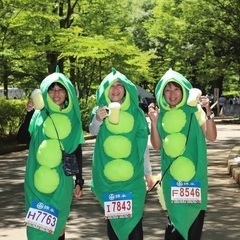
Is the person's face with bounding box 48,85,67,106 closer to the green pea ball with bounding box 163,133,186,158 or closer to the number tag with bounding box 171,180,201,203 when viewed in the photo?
the green pea ball with bounding box 163,133,186,158

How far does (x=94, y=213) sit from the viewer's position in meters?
8.17

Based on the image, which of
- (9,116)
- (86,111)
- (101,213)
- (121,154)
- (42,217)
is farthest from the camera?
(86,111)

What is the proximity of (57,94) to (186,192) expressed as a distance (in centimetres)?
130

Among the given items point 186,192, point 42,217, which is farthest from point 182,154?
point 42,217

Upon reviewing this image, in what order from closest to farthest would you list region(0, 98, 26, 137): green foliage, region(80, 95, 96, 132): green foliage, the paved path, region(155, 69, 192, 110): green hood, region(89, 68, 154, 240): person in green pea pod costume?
region(89, 68, 154, 240): person in green pea pod costume
region(155, 69, 192, 110): green hood
the paved path
region(0, 98, 26, 137): green foliage
region(80, 95, 96, 132): green foliage

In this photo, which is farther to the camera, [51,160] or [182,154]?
[182,154]

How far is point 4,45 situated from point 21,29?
2.57 ft

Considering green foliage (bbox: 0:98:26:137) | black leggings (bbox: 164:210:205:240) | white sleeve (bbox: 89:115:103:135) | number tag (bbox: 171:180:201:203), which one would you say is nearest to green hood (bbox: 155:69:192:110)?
white sleeve (bbox: 89:115:103:135)

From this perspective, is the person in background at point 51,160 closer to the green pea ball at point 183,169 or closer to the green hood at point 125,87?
the green hood at point 125,87

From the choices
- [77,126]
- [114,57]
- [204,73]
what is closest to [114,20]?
[114,57]

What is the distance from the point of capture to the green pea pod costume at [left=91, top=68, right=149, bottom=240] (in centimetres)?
484

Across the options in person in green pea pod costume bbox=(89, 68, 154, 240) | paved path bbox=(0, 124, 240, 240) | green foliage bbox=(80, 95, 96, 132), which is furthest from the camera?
green foliage bbox=(80, 95, 96, 132)

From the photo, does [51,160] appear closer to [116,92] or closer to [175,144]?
[116,92]

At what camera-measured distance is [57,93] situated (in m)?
4.89
